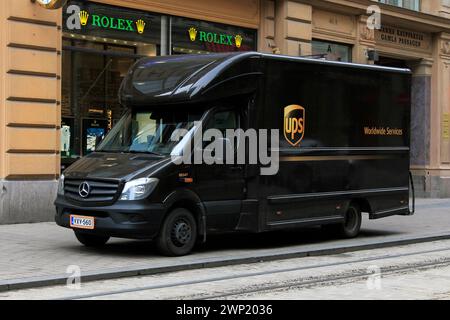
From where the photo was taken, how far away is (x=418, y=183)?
25.2 meters

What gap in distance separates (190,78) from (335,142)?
3.23 m

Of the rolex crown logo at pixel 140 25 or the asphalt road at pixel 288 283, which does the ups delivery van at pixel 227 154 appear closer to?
the asphalt road at pixel 288 283

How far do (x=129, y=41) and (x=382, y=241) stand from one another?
25.2 feet

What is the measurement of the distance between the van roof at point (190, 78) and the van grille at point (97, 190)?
5.16 feet

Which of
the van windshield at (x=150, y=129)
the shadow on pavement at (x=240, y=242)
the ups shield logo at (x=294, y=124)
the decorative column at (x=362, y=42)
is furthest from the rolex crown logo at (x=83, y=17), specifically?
the decorative column at (x=362, y=42)

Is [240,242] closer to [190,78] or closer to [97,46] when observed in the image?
[190,78]

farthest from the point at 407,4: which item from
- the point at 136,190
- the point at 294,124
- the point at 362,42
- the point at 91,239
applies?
the point at 136,190

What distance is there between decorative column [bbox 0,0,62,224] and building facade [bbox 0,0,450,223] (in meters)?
0.02

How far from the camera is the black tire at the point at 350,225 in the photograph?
13.5 meters

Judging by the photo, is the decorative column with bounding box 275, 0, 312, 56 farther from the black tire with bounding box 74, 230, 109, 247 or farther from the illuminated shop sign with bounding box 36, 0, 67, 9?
the black tire with bounding box 74, 230, 109, 247

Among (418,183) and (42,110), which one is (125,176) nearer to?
(42,110)

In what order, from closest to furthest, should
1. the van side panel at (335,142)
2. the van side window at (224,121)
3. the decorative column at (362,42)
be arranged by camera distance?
1. the van side window at (224,121)
2. the van side panel at (335,142)
3. the decorative column at (362,42)

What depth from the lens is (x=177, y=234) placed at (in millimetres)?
10586
